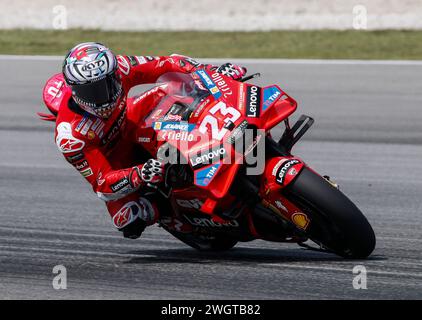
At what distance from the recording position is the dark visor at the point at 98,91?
5.63 meters

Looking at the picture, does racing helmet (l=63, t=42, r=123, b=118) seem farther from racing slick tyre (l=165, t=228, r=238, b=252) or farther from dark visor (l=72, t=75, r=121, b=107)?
racing slick tyre (l=165, t=228, r=238, b=252)

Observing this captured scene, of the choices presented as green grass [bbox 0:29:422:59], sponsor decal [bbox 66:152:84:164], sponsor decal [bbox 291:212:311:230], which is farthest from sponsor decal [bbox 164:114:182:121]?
green grass [bbox 0:29:422:59]

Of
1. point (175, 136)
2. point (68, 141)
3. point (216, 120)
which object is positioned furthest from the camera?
point (68, 141)

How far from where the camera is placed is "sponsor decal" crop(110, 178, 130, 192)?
5754mm

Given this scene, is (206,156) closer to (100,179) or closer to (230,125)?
(230,125)

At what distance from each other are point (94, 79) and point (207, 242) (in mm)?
1532

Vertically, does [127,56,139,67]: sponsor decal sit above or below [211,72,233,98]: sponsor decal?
below

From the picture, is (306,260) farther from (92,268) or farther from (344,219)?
(92,268)

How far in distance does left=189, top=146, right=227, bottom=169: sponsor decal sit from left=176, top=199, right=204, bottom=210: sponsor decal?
0.39 m

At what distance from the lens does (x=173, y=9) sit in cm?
1587

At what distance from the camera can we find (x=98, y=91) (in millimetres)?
5660

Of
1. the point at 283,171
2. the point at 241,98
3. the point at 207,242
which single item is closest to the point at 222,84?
the point at 241,98
